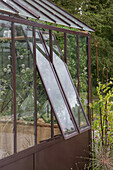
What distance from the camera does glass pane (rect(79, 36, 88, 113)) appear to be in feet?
18.7

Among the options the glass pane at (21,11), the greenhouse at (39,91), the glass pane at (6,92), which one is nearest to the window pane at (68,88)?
the greenhouse at (39,91)

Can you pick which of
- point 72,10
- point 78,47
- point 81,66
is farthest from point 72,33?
point 72,10

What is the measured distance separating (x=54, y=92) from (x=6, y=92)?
1.07 m

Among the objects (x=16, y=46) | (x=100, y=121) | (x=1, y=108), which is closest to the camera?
(x=1, y=108)

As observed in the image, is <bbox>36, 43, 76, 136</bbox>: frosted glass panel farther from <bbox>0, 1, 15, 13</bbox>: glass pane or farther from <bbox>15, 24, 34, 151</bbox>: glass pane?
<bbox>0, 1, 15, 13</bbox>: glass pane

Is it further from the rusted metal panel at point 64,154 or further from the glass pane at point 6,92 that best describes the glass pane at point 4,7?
the rusted metal panel at point 64,154

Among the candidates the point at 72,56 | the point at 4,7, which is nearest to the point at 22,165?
the point at 4,7

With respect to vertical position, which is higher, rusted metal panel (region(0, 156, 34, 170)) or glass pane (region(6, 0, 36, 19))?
glass pane (region(6, 0, 36, 19))

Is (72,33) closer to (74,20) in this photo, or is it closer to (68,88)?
(74,20)

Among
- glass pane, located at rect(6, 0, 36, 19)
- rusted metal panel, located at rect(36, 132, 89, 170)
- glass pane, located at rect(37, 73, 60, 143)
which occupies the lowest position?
rusted metal panel, located at rect(36, 132, 89, 170)

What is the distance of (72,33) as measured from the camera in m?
5.32

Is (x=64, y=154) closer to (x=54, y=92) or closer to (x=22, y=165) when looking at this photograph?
(x=54, y=92)

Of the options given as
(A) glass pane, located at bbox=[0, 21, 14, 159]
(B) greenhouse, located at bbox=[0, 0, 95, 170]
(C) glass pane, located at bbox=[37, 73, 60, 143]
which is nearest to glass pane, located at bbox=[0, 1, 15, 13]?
(B) greenhouse, located at bbox=[0, 0, 95, 170]

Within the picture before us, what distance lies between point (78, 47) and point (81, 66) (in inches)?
15.2
